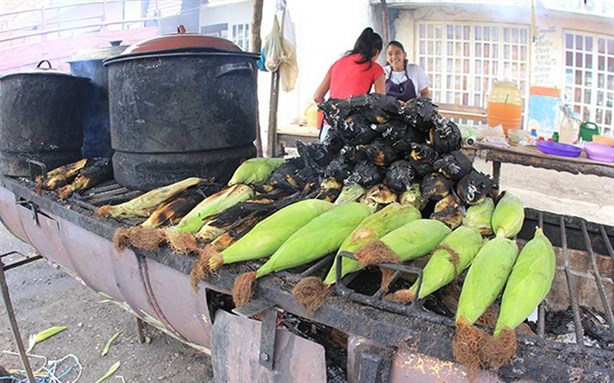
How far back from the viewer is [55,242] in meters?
3.27

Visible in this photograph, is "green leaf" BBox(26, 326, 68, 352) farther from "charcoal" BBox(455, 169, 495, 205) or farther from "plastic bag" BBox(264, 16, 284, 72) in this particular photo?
"plastic bag" BBox(264, 16, 284, 72)

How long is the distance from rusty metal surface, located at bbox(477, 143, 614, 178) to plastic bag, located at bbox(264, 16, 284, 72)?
117 inches

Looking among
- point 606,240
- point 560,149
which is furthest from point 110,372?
point 560,149

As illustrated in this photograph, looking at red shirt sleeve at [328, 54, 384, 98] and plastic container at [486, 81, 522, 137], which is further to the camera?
plastic container at [486, 81, 522, 137]

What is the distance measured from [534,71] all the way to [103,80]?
10.00m

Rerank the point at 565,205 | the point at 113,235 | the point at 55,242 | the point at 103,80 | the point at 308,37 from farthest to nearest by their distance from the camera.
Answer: the point at 308,37
the point at 565,205
the point at 103,80
the point at 55,242
the point at 113,235

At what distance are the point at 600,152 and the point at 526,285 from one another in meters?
4.14

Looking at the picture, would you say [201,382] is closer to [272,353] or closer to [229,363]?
[229,363]

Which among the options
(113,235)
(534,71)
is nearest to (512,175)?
(534,71)

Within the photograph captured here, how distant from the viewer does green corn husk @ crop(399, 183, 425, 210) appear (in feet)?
7.45

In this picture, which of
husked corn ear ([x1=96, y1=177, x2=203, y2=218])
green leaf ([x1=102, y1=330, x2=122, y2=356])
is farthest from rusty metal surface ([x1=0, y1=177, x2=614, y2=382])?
green leaf ([x1=102, y1=330, x2=122, y2=356])

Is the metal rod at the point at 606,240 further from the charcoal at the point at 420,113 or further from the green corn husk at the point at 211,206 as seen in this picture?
the green corn husk at the point at 211,206

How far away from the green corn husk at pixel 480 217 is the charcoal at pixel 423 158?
292 mm

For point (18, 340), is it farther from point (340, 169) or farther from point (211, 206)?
point (340, 169)
